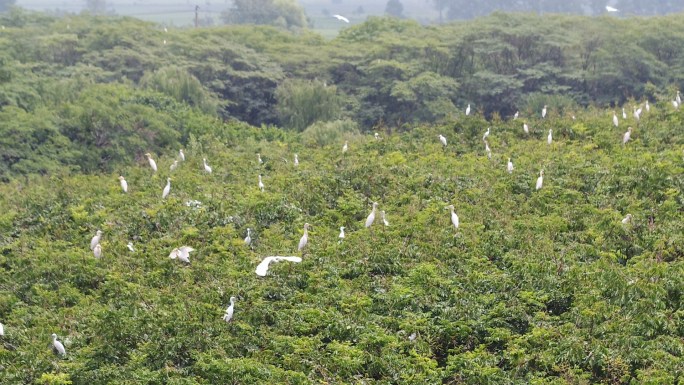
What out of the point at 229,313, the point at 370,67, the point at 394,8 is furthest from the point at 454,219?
the point at 394,8

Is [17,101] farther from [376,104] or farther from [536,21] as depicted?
[536,21]

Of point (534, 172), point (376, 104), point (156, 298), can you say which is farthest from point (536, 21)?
A: point (156, 298)

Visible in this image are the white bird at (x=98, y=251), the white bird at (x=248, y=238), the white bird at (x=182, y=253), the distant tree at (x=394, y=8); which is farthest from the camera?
the distant tree at (x=394, y=8)

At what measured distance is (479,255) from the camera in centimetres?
1316

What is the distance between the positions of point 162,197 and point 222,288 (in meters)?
5.39

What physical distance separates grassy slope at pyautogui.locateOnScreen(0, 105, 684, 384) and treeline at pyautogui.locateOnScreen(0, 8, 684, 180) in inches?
530

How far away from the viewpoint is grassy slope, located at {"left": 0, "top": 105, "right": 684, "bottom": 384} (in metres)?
10.2

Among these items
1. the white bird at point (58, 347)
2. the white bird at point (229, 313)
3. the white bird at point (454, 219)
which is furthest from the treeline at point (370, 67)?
the white bird at point (58, 347)

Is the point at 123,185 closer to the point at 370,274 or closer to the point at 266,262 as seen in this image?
the point at 266,262

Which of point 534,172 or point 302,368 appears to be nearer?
point 302,368

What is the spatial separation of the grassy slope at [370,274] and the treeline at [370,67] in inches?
530

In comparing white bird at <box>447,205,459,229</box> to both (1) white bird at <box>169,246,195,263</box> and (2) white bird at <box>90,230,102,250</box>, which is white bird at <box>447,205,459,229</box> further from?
(2) white bird at <box>90,230,102,250</box>

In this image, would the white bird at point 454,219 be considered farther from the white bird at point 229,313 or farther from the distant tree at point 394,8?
the distant tree at point 394,8

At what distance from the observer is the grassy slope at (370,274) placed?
33.4 feet
